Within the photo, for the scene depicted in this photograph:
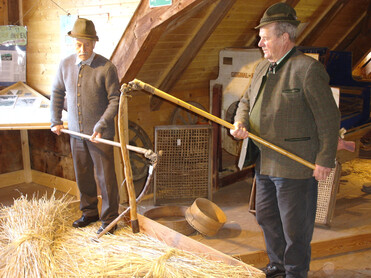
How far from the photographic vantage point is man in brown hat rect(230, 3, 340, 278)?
2369 millimetres

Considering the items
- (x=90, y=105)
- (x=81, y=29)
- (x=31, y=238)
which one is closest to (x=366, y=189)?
(x=90, y=105)

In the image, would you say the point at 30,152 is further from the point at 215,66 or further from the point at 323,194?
the point at 323,194

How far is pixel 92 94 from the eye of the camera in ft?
10.4

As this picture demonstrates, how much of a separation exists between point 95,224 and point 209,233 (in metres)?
0.93

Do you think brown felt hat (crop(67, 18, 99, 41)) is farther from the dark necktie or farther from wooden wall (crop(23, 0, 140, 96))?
the dark necktie

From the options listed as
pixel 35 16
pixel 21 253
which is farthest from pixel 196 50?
pixel 21 253

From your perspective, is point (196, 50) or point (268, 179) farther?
point (196, 50)

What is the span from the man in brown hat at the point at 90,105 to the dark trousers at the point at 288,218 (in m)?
1.12

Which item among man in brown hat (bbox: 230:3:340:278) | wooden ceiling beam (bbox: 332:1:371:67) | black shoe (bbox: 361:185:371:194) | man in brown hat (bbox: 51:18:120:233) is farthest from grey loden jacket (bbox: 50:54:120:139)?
wooden ceiling beam (bbox: 332:1:371:67)

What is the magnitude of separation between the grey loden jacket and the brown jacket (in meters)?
1.08

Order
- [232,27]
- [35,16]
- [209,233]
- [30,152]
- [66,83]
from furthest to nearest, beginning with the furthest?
[30,152] < [232,27] < [35,16] < [209,233] < [66,83]

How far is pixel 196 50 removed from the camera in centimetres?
449

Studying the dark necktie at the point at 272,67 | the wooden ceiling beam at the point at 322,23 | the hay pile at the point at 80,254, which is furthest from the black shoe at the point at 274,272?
the wooden ceiling beam at the point at 322,23

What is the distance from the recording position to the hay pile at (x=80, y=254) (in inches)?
93.5
